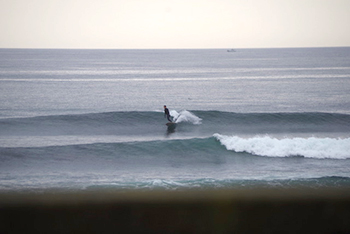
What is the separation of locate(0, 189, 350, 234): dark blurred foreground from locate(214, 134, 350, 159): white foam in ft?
23.7

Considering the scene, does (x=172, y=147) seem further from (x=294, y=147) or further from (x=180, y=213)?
(x=180, y=213)

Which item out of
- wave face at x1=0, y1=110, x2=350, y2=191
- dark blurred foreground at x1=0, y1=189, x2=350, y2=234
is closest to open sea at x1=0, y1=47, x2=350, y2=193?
wave face at x1=0, y1=110, x2=350, y2=191

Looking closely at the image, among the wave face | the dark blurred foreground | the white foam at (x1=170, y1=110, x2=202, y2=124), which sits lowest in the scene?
the dark blurred foreground

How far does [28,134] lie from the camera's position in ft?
69.0

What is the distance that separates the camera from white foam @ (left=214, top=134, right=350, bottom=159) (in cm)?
1658

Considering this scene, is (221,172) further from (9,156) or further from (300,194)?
(9,156)

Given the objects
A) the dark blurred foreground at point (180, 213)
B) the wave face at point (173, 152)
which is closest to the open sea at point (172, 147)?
the wave face at point (173, 152)

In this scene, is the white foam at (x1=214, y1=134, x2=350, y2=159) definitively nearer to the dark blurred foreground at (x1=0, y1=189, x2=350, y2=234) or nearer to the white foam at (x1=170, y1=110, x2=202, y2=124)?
the white foam at (x1=170, y1=110, x2=202, y2=124)

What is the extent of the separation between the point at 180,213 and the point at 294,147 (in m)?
10.2

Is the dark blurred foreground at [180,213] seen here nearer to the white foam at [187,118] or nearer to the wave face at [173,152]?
the wave face at [173,152]

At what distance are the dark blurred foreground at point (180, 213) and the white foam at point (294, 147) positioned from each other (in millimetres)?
7216

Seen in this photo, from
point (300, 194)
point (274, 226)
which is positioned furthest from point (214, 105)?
point (274, 226)

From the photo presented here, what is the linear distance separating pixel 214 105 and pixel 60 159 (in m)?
17.8

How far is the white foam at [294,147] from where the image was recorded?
16578 millimetres
